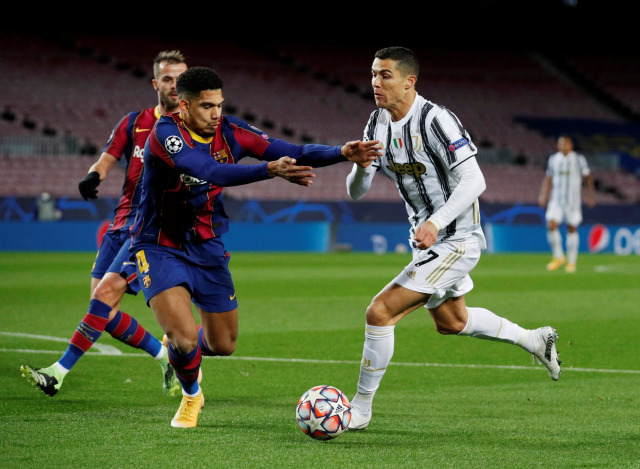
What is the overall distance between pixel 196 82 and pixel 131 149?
1882mm

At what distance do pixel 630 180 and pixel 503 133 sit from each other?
431cm

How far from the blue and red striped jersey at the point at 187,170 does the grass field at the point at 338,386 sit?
3.28ft

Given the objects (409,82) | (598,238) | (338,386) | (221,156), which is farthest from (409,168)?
(598,238)

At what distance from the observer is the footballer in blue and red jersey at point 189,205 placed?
512 cm

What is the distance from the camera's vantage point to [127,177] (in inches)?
265

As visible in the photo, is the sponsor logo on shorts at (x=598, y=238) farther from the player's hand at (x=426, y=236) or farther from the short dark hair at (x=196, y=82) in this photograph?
the short dark hair at (x=196, y=82)

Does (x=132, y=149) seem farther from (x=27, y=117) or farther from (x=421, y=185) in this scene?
(x=27, y=117)

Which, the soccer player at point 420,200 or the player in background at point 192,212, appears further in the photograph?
the soccer player at point 420,200

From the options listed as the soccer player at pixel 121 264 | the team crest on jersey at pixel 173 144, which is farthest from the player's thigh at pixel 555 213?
the team crest on jersey at pixel 173 144

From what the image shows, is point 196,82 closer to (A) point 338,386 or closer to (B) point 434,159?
(B) point 434,159

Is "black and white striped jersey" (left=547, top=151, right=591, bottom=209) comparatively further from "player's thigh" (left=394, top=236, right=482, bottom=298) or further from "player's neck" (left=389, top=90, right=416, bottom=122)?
"player's neck" (left=389, top=90, right=416, bottom=122)

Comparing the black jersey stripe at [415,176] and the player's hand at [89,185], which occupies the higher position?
the black jersey stripe at [415,176]

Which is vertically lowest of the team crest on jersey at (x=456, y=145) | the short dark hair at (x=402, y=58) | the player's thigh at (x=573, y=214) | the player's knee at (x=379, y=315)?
the player's thigh at (x=573, y=214)

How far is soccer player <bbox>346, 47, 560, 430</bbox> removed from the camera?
527 centimetres
